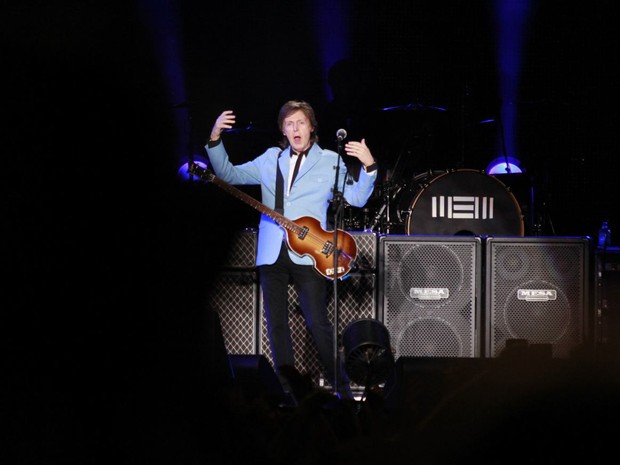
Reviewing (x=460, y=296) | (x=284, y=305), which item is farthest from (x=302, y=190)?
(x=460, y=296)

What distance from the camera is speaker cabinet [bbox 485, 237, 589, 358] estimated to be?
6.50 meters

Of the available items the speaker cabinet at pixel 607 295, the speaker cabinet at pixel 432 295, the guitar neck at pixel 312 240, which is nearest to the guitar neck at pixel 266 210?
the guitar neck at pixel 312 240

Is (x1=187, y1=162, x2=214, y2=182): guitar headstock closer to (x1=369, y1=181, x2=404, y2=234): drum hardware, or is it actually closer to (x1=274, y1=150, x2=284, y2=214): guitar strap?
(x1=274, y1=150, x2=284, y2=214): guitar strap

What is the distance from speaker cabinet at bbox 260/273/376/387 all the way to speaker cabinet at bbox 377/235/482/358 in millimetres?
115

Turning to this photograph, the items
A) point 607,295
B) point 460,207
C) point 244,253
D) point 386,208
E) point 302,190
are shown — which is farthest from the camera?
point 386,208

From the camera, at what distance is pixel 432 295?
648cm

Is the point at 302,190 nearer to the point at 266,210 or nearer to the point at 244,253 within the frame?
the point at 266,210

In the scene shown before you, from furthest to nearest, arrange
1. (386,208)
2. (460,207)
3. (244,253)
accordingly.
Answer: (386,208)
(460,207)
(244,253)

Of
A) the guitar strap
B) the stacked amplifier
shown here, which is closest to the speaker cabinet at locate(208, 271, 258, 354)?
the stacked amplifier

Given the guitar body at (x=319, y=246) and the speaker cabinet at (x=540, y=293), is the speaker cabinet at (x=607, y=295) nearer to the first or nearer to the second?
the speaker cabinet at (x=540, y=293)

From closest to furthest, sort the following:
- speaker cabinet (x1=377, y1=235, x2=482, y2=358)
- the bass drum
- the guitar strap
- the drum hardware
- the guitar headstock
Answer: the guitar headstock
the guitar strap
speaker cabinet (x1=377, y1=235, x2=482, y2=358)
the bass drum
the drum hardware

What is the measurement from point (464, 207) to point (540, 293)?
1.11m

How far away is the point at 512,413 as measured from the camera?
166 centimetres

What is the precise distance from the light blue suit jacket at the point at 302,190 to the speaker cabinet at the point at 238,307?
600 mm
